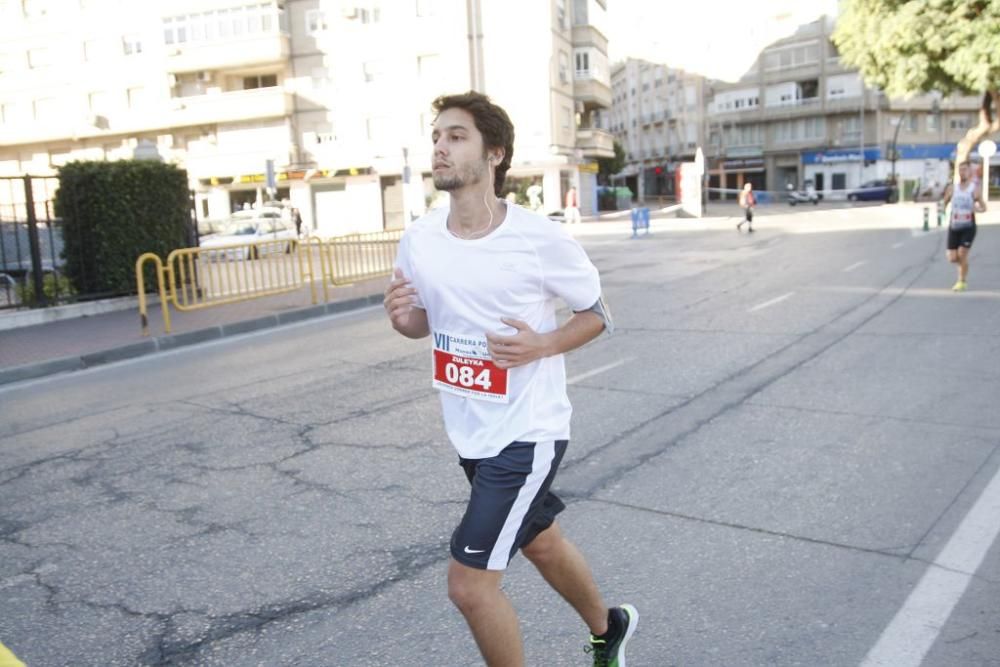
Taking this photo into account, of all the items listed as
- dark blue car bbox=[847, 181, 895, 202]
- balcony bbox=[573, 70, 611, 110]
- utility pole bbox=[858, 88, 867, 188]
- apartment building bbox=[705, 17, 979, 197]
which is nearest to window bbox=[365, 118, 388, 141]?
balcony bbox=[573, 70, 611, 110]

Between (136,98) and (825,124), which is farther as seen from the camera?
(825,124)

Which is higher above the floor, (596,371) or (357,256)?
(357,256)

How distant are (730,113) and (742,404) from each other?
7550 centimetres

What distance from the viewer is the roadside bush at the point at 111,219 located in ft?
47.7

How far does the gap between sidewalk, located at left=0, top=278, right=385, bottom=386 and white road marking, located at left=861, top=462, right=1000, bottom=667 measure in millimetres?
9162

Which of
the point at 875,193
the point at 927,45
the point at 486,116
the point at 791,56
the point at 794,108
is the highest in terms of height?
the point at 791,56

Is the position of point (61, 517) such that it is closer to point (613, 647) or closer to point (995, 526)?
point (613, 647)

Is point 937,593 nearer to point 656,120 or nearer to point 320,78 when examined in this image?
point 320,78

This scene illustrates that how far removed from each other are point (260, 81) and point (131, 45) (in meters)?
7.51

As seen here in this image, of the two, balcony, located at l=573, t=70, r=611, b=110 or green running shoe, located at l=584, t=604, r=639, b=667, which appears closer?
green running shoe, located at l=584, t=604, r=639, b=667

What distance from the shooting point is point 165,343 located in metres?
11.5

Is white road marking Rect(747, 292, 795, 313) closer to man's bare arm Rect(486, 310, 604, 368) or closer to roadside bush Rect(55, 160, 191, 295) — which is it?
man's bare arm Rect(486, 310, 604, 368)

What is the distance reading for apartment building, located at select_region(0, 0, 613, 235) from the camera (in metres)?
46.3

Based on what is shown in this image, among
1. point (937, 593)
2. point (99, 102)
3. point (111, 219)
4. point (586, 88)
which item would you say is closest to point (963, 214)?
point (937, 593)
